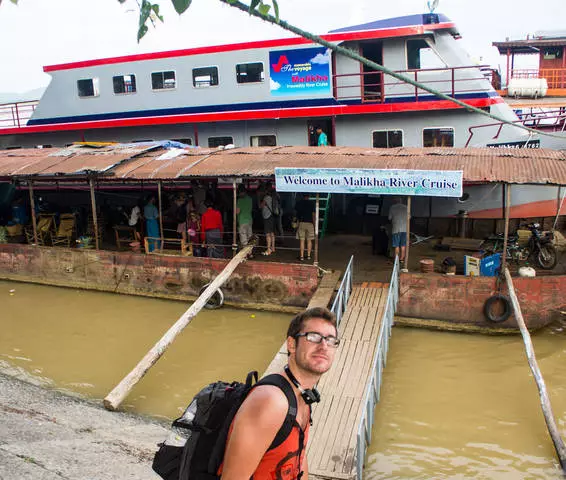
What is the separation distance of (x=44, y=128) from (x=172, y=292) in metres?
11.2

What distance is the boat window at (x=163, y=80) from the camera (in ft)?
58.7

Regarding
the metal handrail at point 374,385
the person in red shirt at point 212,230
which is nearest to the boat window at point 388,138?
the person in red shirt at point 212,230

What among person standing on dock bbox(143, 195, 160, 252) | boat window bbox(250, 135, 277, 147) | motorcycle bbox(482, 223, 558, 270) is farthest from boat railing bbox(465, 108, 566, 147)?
person standing on dock bbox(143, 195, 160, 252)

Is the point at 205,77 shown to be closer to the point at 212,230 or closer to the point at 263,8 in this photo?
the point at 212,230

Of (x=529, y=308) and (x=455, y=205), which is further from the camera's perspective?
(x=455, y=205)

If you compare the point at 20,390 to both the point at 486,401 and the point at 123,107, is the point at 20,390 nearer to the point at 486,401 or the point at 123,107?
the point at 486,401

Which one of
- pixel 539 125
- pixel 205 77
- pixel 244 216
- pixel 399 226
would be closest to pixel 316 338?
pixel 399 226

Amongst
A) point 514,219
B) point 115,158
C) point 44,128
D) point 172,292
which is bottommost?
point 172,292

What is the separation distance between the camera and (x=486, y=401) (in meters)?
8.21

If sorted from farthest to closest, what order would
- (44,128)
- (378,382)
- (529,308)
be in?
(44,128) → (529,308) → (378,382)

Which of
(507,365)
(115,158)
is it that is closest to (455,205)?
(507,365)

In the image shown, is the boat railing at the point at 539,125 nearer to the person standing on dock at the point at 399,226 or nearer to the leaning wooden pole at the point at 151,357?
the person standing on dock at the point at 399,226

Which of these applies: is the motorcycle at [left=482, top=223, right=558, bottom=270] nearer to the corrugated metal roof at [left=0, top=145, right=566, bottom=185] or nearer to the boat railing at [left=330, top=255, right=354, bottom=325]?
the corrugated metal roof at [left=0, top=145, right=566, bottom=185]

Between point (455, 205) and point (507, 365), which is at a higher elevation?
point (455, 205)
